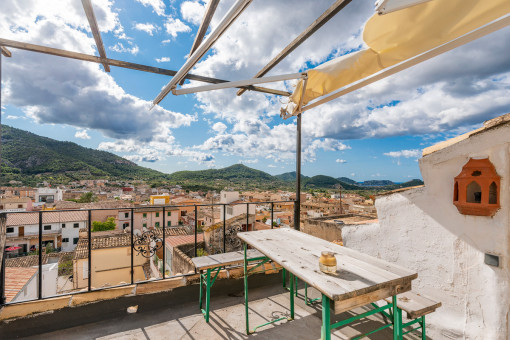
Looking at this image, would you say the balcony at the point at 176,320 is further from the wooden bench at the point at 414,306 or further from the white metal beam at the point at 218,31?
the white metal beam at the point at 218,31

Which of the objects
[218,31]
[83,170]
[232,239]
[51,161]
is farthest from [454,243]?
[83,170]

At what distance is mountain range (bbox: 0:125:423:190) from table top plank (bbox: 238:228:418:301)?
1580 centimetres

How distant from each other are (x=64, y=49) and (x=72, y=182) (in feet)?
172

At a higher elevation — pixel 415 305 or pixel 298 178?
pixel 298 178

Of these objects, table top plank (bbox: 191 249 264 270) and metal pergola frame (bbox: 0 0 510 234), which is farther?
table top plank (bbox: 191 249 264 270)

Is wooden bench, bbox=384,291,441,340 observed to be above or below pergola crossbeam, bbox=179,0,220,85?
below

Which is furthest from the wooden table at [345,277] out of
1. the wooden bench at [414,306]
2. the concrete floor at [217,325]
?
the concrete floor at [217,325]

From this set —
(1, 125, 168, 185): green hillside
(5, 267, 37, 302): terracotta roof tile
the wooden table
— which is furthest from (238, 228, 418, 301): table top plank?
(1, 125, 168, 185): green hillside

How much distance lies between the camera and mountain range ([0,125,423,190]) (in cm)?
3403

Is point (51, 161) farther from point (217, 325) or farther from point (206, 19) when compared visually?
point (206, 19)

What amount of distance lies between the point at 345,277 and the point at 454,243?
3.86ft

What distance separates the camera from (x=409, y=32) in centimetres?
140

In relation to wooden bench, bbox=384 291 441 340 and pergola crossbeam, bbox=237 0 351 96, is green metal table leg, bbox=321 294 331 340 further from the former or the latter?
pergola crossbeam, bbox=237 0 351 96

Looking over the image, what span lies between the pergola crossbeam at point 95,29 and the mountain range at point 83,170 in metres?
16.0
